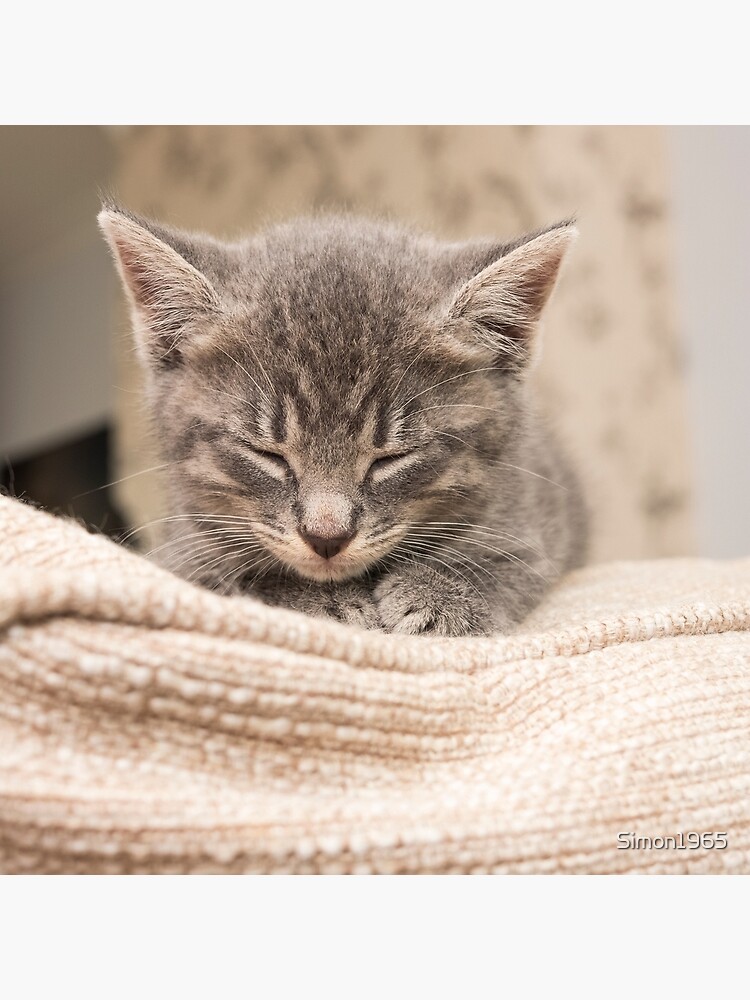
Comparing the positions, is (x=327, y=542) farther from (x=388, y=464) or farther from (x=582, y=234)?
(x=582, y=234)

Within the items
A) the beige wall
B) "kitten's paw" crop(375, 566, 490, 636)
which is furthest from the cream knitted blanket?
the beige wall

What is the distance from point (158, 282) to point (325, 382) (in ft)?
0.77

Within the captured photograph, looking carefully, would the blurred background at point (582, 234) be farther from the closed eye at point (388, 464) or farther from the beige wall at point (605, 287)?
the closed eye at point (388, 464)

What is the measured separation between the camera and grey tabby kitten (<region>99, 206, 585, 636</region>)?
94 centimetres

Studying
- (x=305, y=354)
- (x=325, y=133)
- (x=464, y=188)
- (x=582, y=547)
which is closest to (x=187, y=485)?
(x=305, y=354)

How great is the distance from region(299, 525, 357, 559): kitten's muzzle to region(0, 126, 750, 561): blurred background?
133 centimetres

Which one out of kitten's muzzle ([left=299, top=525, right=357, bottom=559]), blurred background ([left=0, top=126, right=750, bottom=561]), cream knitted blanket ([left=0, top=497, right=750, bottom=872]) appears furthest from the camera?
blurred background ([left=0, top=126, right=750, bottom=561])

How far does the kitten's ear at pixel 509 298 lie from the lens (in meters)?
0.99

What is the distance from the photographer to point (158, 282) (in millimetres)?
1006

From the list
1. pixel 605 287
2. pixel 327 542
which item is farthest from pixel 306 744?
pixel 605 287

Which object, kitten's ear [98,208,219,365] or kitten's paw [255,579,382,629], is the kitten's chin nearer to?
kitten's paw [255,579,382,629]

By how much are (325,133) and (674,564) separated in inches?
77.5

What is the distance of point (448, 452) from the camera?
3.25ft

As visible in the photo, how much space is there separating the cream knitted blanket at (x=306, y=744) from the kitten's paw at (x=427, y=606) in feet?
0.50
